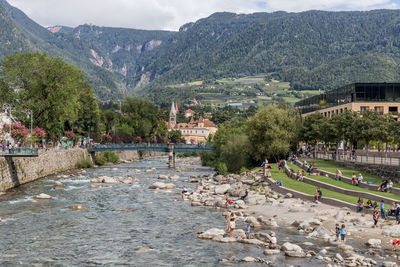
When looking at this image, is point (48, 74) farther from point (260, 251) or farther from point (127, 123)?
point (127, 123)

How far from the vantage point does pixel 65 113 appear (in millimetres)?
92312

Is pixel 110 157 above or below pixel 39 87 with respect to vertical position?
below

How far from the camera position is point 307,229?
3878 cm

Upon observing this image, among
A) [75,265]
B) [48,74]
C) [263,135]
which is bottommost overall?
[75,265]

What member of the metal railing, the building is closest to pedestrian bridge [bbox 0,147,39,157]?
the metal railing

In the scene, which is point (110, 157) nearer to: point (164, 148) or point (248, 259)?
point (164, 148)

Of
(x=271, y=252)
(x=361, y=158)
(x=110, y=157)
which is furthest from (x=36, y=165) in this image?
(x=271, y=252)

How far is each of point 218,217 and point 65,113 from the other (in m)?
55.7

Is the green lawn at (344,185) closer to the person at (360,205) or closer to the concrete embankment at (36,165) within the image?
the person at (360,205)

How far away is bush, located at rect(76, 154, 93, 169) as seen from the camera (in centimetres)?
10565

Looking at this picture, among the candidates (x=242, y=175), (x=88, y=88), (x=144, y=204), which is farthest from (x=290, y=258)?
(x=88, y=88)

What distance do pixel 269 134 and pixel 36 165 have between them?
1595 inches

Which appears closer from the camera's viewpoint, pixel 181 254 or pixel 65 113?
pixel 181 254

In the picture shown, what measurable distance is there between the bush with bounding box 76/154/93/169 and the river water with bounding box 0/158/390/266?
1784 inches
